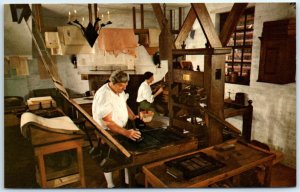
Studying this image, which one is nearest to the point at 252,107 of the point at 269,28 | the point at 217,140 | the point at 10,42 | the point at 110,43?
the point at 269,28

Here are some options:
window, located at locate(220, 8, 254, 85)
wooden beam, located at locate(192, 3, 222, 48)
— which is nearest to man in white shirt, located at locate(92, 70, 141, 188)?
wooden beam, located at locate(192, 3, 222, 48)

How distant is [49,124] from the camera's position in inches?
129

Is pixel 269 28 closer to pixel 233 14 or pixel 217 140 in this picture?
pixel 233 14

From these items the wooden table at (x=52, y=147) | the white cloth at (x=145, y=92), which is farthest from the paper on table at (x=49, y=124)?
the white cloth at (x=145, y=92)

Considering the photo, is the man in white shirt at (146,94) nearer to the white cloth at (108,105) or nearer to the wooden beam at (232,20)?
the white cloth at (108,105)

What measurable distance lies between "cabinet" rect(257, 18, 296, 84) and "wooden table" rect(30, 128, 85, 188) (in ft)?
11.7

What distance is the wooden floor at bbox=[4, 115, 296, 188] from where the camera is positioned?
3052 mm

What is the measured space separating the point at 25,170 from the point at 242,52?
5.13m

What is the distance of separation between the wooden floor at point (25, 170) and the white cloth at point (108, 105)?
74 centimetres

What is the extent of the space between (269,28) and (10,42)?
4364 mm

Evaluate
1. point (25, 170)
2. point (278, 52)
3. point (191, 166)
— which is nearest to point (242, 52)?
point (278, 52)

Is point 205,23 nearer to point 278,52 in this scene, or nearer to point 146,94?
point 278,52

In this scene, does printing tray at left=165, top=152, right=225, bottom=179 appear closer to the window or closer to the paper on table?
the paper on table

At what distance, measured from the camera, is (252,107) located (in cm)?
492
